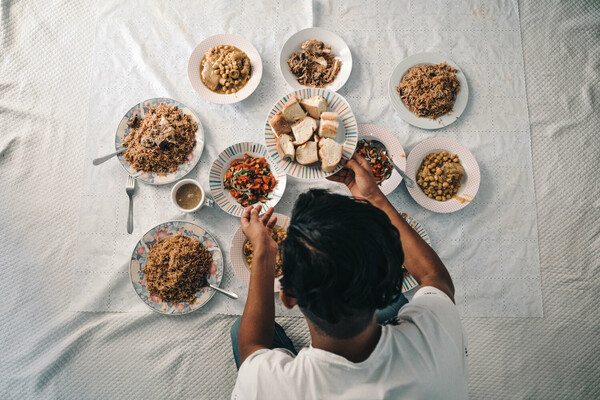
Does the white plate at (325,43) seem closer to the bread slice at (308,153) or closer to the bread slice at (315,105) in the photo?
the bread slice at (315,105)

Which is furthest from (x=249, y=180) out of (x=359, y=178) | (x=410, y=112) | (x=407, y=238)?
(x=410, y=112)

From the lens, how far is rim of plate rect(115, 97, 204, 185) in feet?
5.57

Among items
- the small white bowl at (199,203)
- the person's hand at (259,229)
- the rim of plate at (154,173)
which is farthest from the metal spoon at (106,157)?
the person's hand at (259,229)

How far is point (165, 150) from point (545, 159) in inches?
71.1

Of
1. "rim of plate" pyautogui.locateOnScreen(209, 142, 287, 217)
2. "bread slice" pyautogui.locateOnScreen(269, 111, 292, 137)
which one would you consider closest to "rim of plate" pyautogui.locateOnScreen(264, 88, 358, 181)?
"bread slice" pyautogui.locateOnScreen(269, 111, 292, 137)

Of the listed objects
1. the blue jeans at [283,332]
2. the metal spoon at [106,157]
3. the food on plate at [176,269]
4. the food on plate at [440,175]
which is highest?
the metal spoon at [106,157]

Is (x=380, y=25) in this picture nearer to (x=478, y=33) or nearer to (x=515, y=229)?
(x=478, y=33)

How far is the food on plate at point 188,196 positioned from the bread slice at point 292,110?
1.71ft

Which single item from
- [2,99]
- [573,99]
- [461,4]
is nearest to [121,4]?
[2,99]

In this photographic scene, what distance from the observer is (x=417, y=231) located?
168 cm

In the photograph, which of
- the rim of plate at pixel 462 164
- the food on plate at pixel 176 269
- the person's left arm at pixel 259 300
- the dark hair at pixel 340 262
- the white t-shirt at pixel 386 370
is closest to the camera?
the dark hair at pixel 340 262

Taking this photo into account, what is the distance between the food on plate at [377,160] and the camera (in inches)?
65.9

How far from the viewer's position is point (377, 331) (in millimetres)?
1053

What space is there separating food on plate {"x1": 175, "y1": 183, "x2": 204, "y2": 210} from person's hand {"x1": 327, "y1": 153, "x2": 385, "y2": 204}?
62 centimetres
